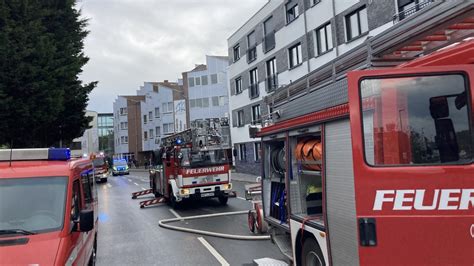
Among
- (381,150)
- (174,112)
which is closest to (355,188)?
(381,150)

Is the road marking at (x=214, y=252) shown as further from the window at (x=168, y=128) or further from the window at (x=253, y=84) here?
the window at (x=168, y=128)

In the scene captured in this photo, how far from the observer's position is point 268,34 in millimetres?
30438

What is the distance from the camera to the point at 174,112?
232 ft

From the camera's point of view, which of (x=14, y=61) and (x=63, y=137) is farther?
(x=63, y=137)

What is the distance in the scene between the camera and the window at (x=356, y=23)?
1973 cm

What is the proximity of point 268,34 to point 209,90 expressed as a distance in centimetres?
3441

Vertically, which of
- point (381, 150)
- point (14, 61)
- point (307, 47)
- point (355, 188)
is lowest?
point (355, 188)

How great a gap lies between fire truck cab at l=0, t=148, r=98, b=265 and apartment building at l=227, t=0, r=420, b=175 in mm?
7836

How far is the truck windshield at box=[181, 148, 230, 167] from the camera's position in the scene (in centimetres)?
1492

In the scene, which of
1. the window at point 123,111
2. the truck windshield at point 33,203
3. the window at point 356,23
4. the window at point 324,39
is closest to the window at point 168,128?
the window at point 123,111

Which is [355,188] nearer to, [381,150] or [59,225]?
[381,150]

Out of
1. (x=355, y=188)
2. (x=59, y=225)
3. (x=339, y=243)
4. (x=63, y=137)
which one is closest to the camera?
(x=355, y=188)

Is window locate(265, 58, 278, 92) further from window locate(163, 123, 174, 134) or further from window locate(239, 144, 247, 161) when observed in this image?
window locate(163, 123, 174, 134)

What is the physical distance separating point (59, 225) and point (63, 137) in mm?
20276
